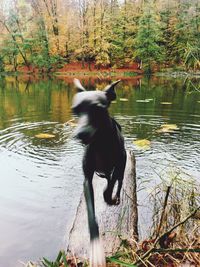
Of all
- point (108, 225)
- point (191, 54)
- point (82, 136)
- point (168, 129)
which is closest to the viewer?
point (82, 136)

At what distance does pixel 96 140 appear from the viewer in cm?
227

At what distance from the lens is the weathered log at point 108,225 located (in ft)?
10.0

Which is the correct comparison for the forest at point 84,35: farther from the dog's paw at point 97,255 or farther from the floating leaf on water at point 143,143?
the dog's paw at point 97,255

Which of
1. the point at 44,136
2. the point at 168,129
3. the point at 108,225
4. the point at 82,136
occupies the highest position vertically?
the point at 82,136

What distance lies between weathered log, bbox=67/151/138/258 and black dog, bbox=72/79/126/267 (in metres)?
0.66

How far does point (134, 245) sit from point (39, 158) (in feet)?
16.9

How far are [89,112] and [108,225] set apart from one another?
5.98 ft

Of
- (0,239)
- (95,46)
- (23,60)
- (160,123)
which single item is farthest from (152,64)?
(0,239)

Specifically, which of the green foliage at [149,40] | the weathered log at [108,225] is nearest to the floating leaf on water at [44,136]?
the weathered log at [108,225]

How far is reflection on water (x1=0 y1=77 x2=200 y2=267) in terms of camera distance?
185 inches

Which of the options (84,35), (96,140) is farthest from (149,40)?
(96,140)

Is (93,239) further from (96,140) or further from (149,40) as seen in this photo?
(149,40)

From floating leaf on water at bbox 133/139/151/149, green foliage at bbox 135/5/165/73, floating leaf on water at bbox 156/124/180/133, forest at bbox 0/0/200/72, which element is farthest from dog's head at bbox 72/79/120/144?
forest at bbox 0/0/200/72

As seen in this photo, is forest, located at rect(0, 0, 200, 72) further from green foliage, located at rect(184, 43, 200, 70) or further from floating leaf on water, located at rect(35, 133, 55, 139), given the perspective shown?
green foliage, located at rect(184, 43, 200, 70)
